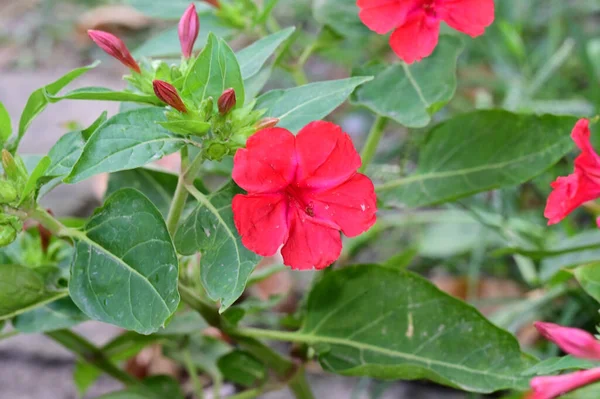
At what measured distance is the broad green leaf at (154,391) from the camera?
124cm

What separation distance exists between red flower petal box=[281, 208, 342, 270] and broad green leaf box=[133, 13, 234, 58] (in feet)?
1.68

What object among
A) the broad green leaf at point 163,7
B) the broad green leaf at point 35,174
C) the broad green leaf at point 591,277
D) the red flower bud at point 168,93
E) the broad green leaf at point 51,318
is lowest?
the broad green leaf at point 51,318

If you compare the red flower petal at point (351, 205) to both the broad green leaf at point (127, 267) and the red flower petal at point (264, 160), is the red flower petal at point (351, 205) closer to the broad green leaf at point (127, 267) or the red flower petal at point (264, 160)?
the red flower petal at point (264, 160)

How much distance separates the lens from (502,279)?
6.79 feet

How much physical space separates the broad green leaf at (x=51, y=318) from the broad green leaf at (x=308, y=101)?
441mm

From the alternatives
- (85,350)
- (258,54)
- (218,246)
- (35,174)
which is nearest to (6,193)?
(35,174)

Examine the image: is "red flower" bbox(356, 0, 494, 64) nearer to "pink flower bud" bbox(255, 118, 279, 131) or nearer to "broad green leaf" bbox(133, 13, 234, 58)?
"pink flower bud" bbox(255, 118, 279, 131)

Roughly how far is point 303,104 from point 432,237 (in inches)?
49.2

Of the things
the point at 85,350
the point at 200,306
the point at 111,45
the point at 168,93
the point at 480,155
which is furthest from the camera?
the point at 85,350

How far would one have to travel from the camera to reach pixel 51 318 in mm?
1092

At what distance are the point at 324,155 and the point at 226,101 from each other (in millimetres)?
133

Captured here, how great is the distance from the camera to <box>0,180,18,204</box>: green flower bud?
89 centimetres

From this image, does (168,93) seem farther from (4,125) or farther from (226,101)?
(4,125)

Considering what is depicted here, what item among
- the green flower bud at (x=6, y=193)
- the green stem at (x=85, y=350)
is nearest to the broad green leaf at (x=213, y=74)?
the green flower bud at (x=6, y=193)
